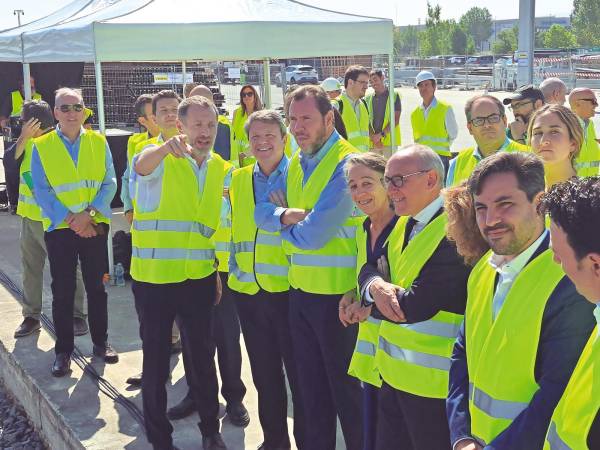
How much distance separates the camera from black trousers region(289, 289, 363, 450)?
3.70 meters

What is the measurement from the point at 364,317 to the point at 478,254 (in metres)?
0.87

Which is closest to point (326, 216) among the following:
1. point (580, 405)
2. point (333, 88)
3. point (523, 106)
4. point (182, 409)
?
point (182, 409)

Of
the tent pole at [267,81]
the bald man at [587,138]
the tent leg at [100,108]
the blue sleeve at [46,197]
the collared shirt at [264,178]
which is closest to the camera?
the collared shirt at [264,178]

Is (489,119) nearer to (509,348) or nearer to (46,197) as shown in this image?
(509,348)

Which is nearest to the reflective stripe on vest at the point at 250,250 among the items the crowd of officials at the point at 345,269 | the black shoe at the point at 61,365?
the crowd of officials at the point at 345,269

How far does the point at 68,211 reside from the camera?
551 centimetres

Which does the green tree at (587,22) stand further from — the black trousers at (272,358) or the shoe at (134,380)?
the black trousers at (272,358)

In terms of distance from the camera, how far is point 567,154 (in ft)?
13.0

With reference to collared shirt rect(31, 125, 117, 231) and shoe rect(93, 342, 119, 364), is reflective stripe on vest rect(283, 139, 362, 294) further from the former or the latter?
shoe rect(93, 342, 119, 364)

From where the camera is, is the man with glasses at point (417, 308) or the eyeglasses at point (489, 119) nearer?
the man with glasses at point (417, 308)

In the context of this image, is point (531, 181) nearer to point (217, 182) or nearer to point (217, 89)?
point (217, 182)

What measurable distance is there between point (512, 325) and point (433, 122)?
6.98m

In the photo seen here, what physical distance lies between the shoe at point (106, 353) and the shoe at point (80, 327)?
622 millimetres

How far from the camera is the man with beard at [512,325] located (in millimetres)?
2070
